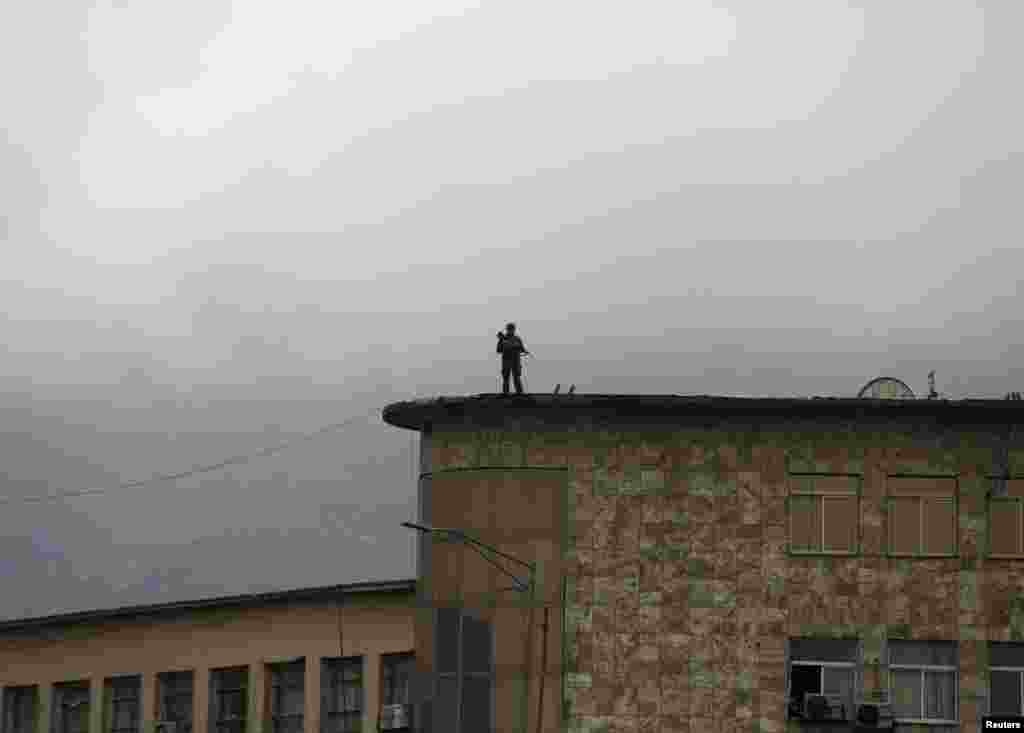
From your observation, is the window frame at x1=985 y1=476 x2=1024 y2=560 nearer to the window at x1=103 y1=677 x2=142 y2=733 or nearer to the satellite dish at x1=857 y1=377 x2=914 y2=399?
the satellite dish at x1=857 y1=377 x2=914 y2=399

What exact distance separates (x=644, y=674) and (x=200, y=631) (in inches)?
761

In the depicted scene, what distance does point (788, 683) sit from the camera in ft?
218

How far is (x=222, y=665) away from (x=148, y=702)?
3.81 metres

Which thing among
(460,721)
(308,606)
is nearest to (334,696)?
(308,606)

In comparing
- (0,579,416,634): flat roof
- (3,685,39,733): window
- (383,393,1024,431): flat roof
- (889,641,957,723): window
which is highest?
(383,393,1024,431): flat roof

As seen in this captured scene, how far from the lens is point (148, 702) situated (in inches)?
3219

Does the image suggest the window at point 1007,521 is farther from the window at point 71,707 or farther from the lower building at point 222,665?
the window at point 71,707

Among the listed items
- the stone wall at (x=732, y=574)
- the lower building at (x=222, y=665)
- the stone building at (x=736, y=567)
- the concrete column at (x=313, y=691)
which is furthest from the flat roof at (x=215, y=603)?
the stone wall at (x=732, y=574)

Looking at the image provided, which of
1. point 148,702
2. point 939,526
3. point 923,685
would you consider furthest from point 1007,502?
point 148,702

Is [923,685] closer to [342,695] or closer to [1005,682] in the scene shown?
[1005,682]

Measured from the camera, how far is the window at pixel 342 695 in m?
76.1

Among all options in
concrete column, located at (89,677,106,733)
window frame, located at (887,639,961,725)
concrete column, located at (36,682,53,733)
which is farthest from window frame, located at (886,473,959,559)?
concrete column, located at (36,682,53,733)

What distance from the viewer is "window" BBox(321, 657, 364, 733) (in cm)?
7606

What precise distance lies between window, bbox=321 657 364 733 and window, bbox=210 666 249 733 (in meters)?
3.46
